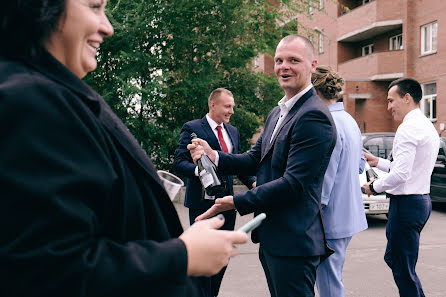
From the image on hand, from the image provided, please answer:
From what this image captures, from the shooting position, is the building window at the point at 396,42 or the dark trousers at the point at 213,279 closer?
the dark trousers at the point at 213,279

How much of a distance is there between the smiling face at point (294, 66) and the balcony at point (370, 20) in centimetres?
2565

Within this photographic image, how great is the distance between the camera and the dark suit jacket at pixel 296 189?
2.80 m

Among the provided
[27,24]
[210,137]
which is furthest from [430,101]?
→ [27,24]

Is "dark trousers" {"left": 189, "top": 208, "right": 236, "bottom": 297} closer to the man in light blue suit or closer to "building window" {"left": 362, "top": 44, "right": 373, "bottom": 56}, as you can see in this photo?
the man in light blue suit

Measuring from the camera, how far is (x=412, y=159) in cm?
432

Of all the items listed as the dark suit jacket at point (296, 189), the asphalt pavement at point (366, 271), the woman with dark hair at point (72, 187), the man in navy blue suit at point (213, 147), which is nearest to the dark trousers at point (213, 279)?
the man in navy blue suit at point (213, 147)

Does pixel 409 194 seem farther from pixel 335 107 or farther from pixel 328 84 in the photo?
pixel 328 84

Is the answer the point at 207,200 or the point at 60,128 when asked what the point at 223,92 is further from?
the point at 60,128

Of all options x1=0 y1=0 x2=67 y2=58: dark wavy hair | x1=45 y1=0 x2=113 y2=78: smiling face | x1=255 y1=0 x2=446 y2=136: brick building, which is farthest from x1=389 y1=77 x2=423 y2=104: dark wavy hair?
x1=255 y1=0 x2=446 y2=136: brick building

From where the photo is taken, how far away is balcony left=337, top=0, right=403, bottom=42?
2647cm

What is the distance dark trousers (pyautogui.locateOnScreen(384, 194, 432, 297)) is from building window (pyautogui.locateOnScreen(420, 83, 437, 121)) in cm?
2229

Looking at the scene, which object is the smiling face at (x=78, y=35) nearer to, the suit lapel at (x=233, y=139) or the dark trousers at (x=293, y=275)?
the dark trousers at (x=293, y=275)

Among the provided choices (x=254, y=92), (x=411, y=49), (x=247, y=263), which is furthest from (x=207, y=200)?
(x=411, y=49)

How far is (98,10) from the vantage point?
1.25 meters
